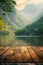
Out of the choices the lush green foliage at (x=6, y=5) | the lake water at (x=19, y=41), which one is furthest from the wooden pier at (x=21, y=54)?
the lush green foliage at (x=6, y=5)

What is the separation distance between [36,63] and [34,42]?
3.46 ft

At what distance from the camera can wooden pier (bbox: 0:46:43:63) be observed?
267 centimetres

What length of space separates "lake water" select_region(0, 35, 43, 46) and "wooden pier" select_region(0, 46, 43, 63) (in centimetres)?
7

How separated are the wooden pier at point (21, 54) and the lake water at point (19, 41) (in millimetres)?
71

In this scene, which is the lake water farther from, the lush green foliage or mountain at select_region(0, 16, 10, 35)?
the lush green foliage

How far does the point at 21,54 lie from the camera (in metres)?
2.99

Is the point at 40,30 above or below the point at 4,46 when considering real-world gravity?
above

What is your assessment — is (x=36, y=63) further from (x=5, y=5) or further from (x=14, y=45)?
(x=5, y=5)

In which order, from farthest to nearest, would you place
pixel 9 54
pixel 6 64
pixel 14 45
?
pixel 14 45
pixel 9 54
pixel 6 64

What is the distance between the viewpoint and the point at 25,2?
337cm

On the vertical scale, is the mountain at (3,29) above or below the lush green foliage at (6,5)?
below

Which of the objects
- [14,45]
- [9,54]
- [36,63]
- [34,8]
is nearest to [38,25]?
[34,8]

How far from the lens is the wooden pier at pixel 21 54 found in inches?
105

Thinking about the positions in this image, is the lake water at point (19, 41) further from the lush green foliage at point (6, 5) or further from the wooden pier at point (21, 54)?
the lush green foliage at point (6, 5)
